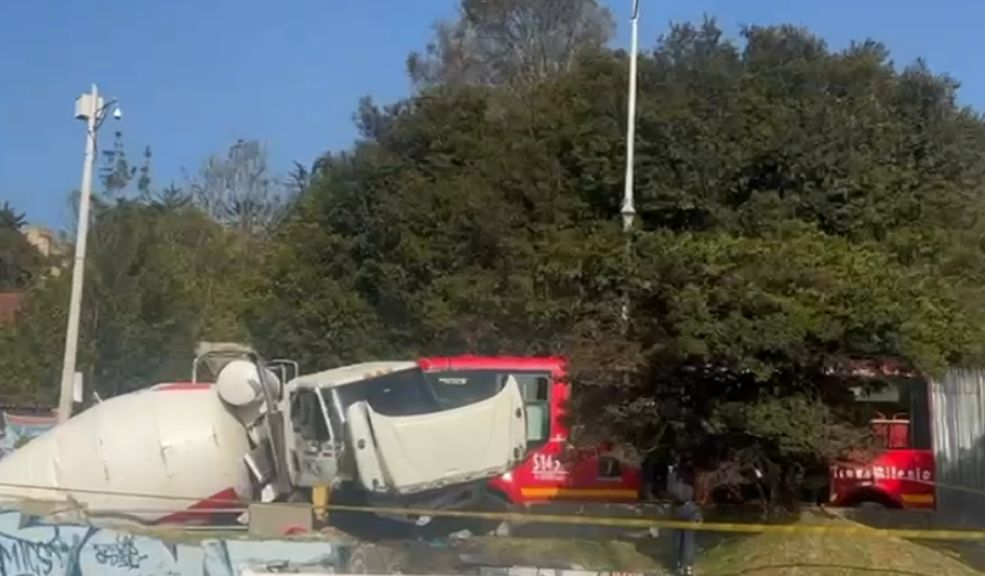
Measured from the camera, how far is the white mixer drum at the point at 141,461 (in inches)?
548

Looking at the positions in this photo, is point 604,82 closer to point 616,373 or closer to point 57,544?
point 616,373

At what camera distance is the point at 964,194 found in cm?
3269

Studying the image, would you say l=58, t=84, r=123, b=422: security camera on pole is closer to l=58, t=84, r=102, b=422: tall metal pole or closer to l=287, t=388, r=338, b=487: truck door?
l=58, t=84, r=102, b=422: tall metal pole

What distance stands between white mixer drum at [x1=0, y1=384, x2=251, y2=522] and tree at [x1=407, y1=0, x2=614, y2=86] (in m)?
32.0

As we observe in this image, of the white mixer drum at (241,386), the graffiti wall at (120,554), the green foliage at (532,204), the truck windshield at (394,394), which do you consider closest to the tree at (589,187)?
the green foliage at (532,204)

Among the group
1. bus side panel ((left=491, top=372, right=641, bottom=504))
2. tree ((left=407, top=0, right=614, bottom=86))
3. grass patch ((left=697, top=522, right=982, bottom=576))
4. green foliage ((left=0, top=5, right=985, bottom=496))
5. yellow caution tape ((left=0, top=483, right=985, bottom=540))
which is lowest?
grass patch ((left=697, top=522, right=982, bottom=576))

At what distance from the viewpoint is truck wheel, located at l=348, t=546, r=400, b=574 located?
11.3m

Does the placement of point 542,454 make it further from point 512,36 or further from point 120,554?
point 512,36

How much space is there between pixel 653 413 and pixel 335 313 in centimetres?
1863

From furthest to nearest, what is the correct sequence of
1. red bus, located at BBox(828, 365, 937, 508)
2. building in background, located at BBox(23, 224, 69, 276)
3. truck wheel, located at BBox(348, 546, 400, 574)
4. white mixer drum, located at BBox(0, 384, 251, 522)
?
1. building in background, located at BBox(23, 224, 69, 276)
2. red bus, located at BBox(828, 365, 937, 508)
3. white mixer drum, located at BBox(0, 384, 251, 522)
4. truck wheel, located at BBox(348, 546, 400, 574)

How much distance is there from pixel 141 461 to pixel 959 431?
40.0 feet

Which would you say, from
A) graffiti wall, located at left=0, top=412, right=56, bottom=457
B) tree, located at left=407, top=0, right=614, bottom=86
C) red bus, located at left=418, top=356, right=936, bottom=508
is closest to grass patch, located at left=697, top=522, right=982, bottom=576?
red bus, located at left=418, top=356, right=936, bottom=508

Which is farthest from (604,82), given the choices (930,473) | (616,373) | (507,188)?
(616,373)

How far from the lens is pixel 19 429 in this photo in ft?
77.0
